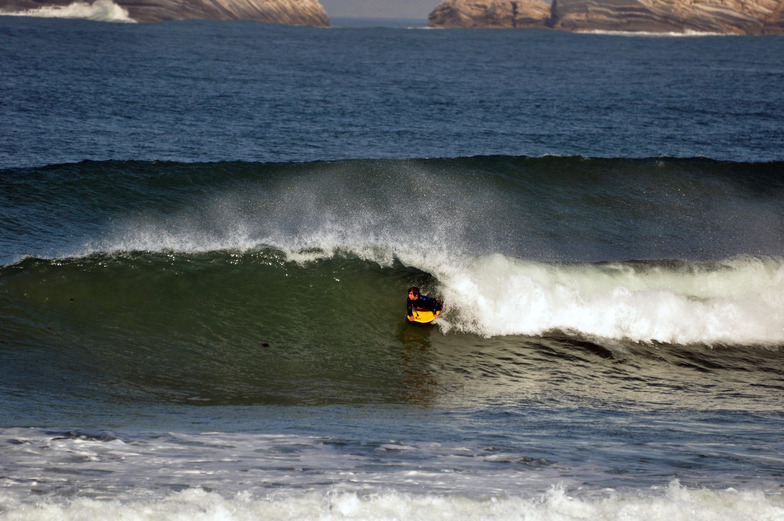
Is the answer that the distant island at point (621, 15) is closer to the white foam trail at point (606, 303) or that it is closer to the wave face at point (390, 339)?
the wave face at point (390, 339)

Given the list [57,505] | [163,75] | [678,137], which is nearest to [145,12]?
[163,75]

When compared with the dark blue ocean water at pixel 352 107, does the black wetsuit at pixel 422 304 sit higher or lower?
lower

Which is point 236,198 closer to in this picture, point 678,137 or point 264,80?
point 678,137

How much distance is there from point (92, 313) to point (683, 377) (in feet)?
30.2

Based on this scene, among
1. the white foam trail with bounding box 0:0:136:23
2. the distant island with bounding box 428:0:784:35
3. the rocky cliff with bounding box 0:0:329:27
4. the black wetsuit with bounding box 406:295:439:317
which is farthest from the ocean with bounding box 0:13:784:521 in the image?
the distant island with bounding box 428:0:784:35

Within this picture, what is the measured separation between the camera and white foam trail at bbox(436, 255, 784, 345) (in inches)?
476

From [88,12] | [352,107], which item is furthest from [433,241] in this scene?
[88,12]

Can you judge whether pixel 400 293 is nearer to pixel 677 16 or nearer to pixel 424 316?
pixel 424 316

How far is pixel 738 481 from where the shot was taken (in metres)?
6.13

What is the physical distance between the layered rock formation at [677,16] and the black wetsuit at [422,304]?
452 ft

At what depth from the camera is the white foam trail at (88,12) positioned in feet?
356

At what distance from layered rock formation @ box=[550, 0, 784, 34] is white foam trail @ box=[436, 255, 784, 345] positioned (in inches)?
5295

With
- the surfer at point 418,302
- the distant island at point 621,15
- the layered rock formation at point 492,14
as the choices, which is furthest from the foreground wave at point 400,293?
the layered rock formation at point 492,14

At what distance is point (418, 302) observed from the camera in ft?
37.8
